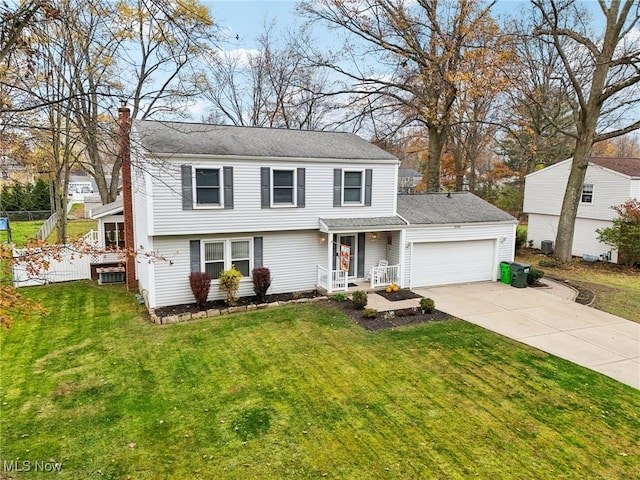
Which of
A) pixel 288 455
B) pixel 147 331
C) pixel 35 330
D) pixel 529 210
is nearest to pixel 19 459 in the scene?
pixel 288 455

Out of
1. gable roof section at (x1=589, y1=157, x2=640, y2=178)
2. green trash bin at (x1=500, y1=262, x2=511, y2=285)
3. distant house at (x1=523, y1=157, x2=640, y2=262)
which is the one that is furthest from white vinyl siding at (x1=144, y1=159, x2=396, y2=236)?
gable roof section at (x1=589, y1=157, x2=640, y2=178)

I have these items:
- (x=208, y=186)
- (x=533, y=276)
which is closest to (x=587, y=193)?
(x=533, y=276)

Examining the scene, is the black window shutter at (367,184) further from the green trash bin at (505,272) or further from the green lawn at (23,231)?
the green lawn at (23,231)

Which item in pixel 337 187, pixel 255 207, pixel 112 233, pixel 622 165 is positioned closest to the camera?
pixel 255 207

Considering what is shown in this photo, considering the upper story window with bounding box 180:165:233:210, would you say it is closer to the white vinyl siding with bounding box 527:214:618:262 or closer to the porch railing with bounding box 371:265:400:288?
the porch railing with bounding box 371:265:400:288

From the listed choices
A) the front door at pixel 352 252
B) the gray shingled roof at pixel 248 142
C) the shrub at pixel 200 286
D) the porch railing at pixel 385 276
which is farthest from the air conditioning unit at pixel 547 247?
the shrub at pixel 200 286

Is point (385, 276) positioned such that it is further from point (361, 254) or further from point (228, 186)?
point (228, 186)
